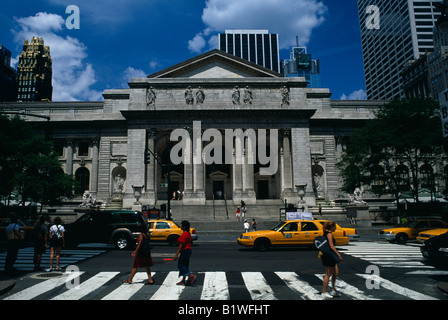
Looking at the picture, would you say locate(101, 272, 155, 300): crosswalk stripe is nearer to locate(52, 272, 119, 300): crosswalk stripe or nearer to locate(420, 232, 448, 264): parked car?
Answer: locate(52, 272, 119, 300): crosswalk stripe

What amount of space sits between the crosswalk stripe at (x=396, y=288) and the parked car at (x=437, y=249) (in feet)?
10.0

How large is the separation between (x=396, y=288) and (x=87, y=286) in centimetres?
828

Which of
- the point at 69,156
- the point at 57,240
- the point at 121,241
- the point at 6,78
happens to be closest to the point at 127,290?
the point at 57,240

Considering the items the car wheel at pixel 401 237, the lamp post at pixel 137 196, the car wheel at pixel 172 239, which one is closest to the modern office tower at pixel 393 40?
the lamp post at pixel 137 196

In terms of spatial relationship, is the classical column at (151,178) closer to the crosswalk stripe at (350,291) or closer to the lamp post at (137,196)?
the lamp post at (137,196)

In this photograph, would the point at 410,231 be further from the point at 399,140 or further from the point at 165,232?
the point at 165,232

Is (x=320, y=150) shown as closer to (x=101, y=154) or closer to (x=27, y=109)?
(x=101, y=154)

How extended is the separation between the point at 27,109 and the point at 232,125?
3196cm

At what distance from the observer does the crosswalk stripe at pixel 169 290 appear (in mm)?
7602

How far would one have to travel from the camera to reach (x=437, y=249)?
1159 cm

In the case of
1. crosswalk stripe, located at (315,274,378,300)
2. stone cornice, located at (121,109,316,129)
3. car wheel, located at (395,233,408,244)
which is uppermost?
stone cornice, located at (121,109,316,129)

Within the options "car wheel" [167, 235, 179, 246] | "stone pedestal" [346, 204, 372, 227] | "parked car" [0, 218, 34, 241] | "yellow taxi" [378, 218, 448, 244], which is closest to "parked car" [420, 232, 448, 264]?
"yellow taxi" [378, 218, 448, 244]

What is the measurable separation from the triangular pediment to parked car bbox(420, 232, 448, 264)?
35434 millimetres

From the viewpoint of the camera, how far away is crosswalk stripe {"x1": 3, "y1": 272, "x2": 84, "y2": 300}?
7.72m
